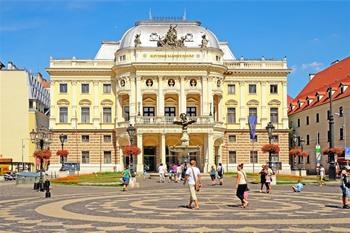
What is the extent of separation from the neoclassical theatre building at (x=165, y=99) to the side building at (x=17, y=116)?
595 inches

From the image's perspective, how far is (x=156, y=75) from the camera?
278 ft

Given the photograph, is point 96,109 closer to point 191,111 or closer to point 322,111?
point 191,111

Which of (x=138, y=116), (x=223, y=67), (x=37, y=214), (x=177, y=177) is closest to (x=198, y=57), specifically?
(x=223, y=67)

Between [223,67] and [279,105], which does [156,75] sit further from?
[279,105]

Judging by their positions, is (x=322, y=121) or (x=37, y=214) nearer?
(x=37, y=214)

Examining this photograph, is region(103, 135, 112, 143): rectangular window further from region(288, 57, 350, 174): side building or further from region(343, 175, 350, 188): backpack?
region(343, 175, 350, 188): backpack

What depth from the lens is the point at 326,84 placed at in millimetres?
96438

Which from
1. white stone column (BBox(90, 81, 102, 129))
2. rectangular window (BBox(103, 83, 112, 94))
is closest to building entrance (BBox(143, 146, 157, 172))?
white stone column (BBox(90, 81, 102, 129))

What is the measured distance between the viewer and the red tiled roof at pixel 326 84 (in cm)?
8562

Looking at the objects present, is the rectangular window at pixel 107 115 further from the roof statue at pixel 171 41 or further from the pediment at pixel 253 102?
the pediment at pixel 253 102

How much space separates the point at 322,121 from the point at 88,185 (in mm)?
48053

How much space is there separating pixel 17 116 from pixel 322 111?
50.0 meters

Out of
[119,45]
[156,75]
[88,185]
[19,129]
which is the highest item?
[119,45]

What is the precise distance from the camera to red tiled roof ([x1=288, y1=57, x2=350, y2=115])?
3371 inches
